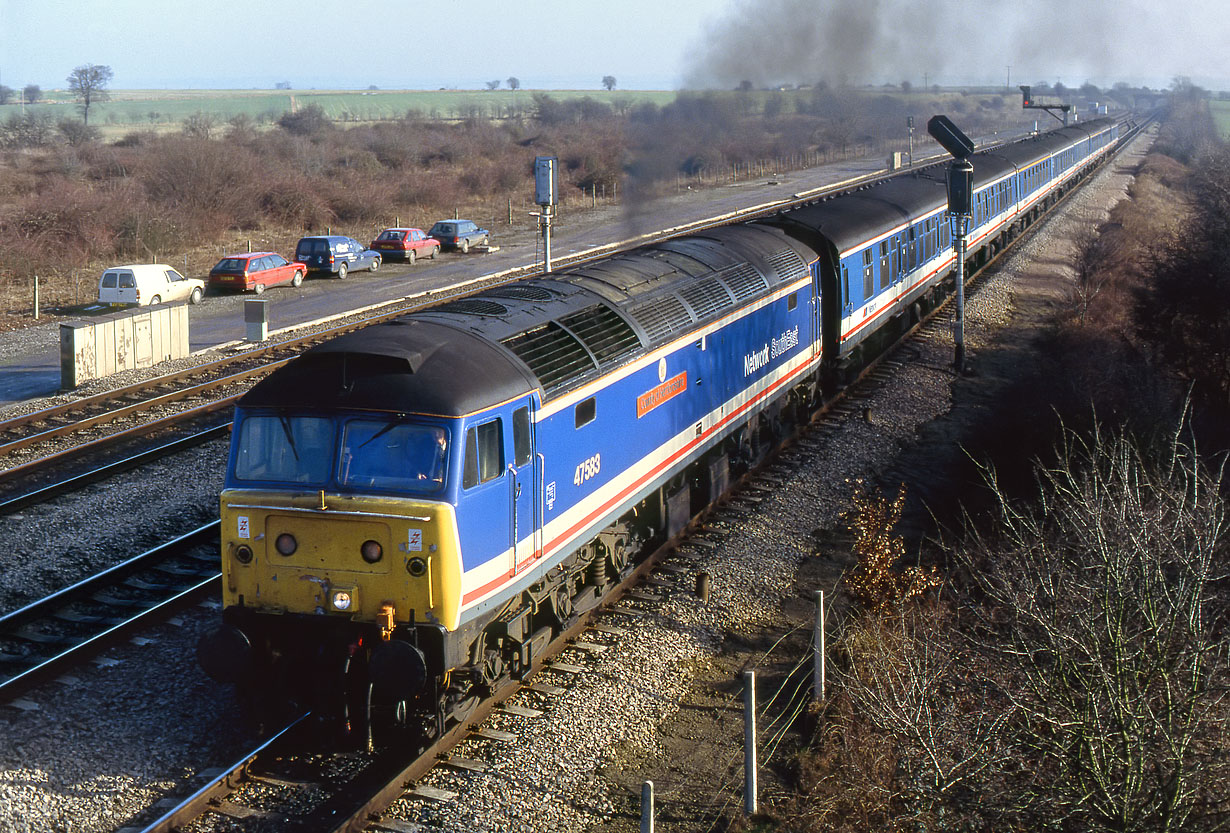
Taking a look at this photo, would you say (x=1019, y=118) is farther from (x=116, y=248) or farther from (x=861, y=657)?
(x=861, y=657)

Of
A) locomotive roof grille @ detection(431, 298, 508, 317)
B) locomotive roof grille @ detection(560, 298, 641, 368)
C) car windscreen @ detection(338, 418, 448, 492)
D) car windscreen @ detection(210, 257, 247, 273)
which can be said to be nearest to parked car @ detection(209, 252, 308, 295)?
Result: car windscreen @ detection(210, 257, 247, 273)

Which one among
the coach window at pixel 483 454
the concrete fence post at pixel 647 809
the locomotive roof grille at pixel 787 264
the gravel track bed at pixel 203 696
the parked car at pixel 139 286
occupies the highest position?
the locomotive roof grille at pixel 787 264

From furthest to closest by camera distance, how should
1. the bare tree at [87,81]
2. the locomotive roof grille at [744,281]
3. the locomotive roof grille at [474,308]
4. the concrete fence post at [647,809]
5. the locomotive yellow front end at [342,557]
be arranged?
the bare tree at [87,81] → the locomotive roof grille at [744,281] → the locomotive roof grille at [474,308] → the locomotive yellow front end at [342,557] → the concrete fence post at [647,809]

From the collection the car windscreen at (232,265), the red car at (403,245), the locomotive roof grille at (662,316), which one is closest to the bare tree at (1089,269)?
the locomotive roof grille at (662,316)

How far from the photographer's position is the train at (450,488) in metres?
9.17

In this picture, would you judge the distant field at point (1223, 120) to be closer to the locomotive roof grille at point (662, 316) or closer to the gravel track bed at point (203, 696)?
the locomotive roof grille at point (662, 316)

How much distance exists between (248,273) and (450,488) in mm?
29844

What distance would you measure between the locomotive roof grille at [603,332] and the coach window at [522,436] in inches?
69.3

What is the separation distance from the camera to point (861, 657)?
446 inches

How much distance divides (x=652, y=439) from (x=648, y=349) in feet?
3.46

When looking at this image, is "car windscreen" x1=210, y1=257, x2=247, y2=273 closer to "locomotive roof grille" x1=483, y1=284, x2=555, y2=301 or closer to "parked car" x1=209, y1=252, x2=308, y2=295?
"parked car" x1=209, y1=252, x2=308, y2=295

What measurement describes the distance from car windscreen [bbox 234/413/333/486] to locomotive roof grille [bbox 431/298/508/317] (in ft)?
7.67

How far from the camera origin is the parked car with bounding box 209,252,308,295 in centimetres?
3666

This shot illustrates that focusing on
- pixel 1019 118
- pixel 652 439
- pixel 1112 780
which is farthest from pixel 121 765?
pixel 1019 118
